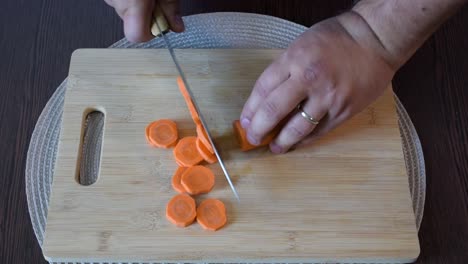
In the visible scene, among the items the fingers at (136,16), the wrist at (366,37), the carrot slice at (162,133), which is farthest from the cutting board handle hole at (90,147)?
the wrist at (366,37)

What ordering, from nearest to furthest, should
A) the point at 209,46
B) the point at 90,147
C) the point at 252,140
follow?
1. the point at 252,140
2. the point at 90,147
3. the point at 209,46

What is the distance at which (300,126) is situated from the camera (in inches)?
41.0

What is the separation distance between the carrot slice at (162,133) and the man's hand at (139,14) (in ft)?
0.67

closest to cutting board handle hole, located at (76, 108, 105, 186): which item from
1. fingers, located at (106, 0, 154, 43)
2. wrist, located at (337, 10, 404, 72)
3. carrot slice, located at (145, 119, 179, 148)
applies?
carrot slice, located at (145, 119, 179, 148)

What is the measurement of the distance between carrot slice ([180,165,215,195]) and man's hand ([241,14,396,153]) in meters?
0.17

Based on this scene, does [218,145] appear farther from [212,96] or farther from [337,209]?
[337,209]

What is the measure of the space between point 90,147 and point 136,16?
352 mm

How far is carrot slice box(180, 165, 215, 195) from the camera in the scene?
109cm

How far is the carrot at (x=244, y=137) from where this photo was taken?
43.4 inches

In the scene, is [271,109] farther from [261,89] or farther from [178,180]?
[178,180]

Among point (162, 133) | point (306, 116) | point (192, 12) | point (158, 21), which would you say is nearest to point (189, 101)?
point (162, 133)

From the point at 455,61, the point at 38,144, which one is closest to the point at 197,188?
the point at 38,144

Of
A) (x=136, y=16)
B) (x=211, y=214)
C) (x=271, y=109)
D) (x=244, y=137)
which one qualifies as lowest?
(x=211, y=214)

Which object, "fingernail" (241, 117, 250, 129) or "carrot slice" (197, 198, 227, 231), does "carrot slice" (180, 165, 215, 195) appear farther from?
"fingernail" (241, 117, 250, 129)
